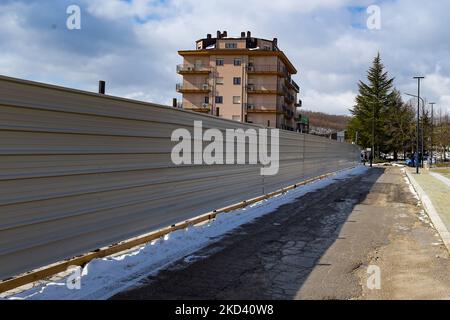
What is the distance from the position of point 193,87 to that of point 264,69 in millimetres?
11282

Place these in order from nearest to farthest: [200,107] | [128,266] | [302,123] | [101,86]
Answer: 1. [128,266]
2. [101,86]
3. [200,107]
4. [302,123]

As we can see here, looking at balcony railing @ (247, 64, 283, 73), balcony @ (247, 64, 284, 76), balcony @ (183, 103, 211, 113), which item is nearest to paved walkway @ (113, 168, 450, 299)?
balcony @ (247, 64, 284, 76)

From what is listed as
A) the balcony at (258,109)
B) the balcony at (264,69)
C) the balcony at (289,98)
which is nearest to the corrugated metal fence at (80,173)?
the balcony at (258,109)

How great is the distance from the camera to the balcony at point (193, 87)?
69.1 m

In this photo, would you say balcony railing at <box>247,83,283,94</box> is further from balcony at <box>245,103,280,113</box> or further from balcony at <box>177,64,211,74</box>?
balcony at <box>177,64,211,74</box>

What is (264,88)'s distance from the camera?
223 feet

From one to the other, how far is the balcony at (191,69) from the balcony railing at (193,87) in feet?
6.42

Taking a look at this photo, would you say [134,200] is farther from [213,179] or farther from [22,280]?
[213,179]

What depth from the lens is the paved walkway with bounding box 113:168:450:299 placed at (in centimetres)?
514

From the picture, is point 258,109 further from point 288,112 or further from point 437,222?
point 437,222

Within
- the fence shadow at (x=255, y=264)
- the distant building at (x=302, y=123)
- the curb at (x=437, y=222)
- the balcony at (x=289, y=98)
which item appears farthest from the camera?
the distant building at (x=302, y=123)

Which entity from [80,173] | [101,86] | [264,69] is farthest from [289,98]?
[80,173]

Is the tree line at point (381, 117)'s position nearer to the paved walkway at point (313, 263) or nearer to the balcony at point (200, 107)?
the balcony at point (200, 107)

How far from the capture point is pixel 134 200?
22.6 feet
